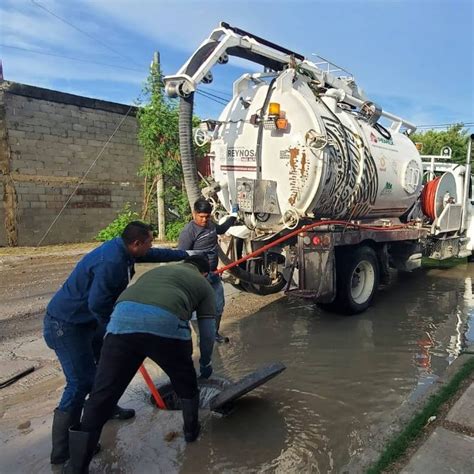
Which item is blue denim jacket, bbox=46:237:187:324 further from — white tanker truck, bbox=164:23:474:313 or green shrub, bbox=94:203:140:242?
green shrub, bbox=94:203:140:242

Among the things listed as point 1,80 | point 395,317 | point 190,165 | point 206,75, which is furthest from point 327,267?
point 1,80

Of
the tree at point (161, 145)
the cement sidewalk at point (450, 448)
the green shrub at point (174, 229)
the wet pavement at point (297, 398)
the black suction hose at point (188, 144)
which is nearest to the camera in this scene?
the cement sidewalk at point (450, 448)

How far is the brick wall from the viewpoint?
38.7ft

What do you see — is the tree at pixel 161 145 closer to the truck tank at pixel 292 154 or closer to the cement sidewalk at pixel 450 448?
the truck tank at pixel 292 154

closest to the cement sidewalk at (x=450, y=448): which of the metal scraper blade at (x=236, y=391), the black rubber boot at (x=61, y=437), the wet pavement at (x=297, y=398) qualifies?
the wet pavement at (x=297, y=398)

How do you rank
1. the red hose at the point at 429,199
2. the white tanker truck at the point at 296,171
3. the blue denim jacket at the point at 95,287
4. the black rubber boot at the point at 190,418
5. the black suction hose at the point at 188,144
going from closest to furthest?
the blue denim jacket at the point at 95,287 < the black rubber boot at the point at 190,418 < the black suction hose at the point at 188,144 < the white tanker truck at the point at 296,171 < the red hose at the point at 429,199

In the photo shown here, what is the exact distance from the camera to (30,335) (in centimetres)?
568

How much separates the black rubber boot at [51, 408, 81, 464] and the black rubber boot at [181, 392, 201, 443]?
2.55ft

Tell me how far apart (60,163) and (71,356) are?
10.8 meters

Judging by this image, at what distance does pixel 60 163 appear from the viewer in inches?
505

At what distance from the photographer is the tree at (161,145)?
1350 centimetres

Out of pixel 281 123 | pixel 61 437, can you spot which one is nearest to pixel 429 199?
pixel 281 123

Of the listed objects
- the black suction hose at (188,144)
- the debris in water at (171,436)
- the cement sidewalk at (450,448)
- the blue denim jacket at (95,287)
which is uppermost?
the black suction hose at (188,144)

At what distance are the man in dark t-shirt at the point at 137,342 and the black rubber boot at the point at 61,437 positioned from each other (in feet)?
0.51
